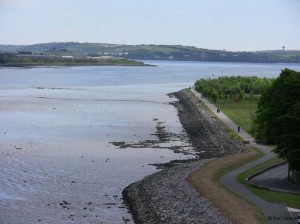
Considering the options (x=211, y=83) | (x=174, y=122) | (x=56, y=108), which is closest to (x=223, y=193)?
(x=174, y=122)

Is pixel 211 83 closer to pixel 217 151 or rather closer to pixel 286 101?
pixel 217 151

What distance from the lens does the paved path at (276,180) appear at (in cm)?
3991

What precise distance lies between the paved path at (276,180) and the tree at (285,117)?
142 centimetres

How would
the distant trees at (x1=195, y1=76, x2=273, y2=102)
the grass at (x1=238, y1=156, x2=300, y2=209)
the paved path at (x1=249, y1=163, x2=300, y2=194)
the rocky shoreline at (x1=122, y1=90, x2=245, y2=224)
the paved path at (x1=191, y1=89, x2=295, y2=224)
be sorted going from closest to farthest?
the paved path at (x1=191, y1=89, x2=295, y2=224)
the rocky shoreline at (x1=122, y1=90, x2=245, y2=224)
the grass at (x1=238, y1=156, x2=300, y2=209)
the paved path at (x1=249, y1=163, x2=300, y2=194)
the distant trees at (x1=195, y1=76, x2=273, y2=102)

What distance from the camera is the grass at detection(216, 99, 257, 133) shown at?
80000mm

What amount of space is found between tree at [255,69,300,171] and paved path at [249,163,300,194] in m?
1.42

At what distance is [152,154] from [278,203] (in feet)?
86.9

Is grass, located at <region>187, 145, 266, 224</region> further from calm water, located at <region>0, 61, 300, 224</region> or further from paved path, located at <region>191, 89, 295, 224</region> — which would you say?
calm water, located at <region>0, 61, 300, 224</region>

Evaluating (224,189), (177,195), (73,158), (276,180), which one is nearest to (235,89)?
(73,158)

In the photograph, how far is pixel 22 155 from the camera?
5712 centimetres

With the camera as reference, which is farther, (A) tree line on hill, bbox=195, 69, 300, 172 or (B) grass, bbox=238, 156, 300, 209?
(A) tree line on hill, bbox=195, 69, 300, 172

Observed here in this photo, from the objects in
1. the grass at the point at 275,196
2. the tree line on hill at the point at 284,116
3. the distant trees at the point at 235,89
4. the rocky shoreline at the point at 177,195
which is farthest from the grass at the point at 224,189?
the distant trees at the point at 235,89

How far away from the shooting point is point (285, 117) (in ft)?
135

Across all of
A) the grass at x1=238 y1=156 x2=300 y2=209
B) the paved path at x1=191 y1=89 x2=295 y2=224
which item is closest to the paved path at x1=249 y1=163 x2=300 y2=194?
the grass at x1=238 y1=156 x2=300 y2=209
